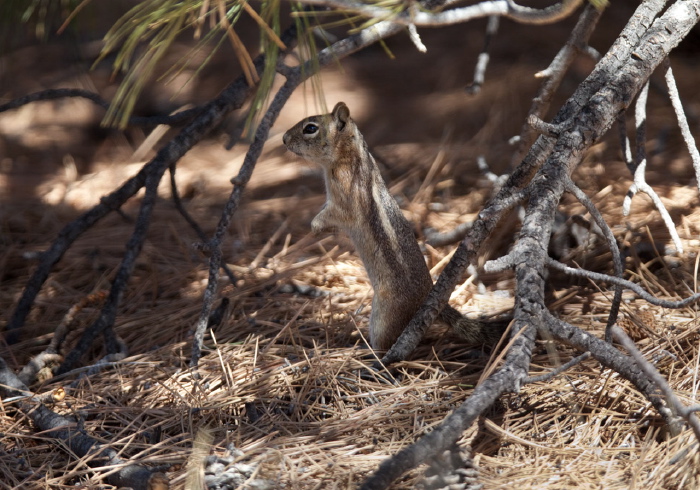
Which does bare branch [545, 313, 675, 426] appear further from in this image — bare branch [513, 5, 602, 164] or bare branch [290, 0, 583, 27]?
bare branch [513, 5, 602, 164]

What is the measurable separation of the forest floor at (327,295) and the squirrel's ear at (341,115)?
0.46 meters

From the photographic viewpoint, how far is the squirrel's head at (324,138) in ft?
9.12

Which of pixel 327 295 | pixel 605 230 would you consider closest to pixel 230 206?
pixel 327 295

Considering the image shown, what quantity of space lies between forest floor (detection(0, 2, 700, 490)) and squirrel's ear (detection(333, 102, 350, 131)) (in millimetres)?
455

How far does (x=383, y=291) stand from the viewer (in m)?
2.52

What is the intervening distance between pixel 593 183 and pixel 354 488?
2454 mm

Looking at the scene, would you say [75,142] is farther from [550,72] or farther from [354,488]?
[354,488]

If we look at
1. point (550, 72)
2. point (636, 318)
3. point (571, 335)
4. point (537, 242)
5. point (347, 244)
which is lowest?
point (347, 244)

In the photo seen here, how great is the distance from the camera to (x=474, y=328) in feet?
7.80

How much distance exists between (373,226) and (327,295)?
21.8 inches

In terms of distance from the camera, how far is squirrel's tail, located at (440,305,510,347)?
235 cm

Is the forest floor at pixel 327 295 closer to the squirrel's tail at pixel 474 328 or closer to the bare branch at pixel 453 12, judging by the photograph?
the squirrel's tail at pixel 474 328

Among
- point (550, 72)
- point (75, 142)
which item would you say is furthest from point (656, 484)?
point (75, 142)

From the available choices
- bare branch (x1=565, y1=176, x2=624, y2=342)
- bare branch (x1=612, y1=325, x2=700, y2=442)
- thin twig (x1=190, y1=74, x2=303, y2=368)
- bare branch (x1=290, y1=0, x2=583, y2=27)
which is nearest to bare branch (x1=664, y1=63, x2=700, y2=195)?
bare branch (x1=565, y1=176, x2=624, y2=342)
